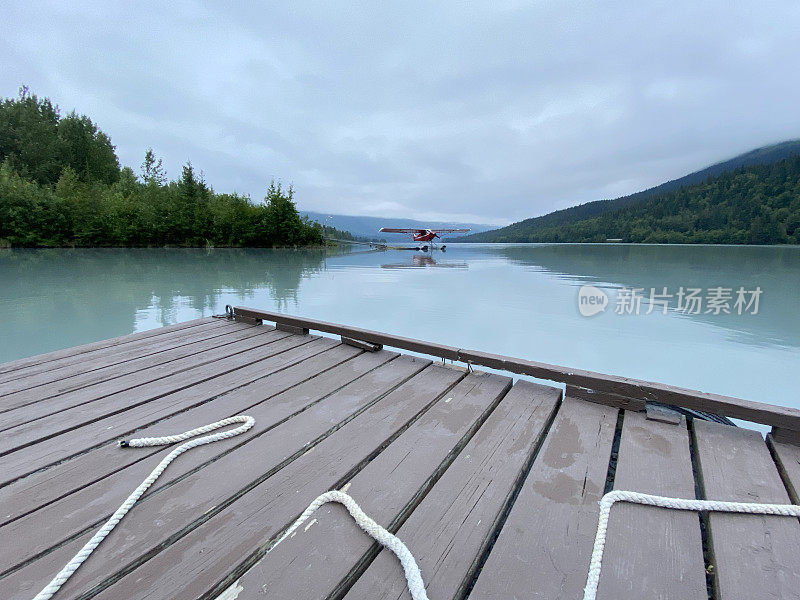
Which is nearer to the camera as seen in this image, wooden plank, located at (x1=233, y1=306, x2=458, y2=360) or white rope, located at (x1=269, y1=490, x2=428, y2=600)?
white rope, located at (x1=269, y1=490, x2=428, y2=600)

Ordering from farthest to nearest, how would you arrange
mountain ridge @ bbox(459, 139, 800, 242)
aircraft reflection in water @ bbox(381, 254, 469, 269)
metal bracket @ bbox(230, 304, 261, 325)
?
mountain ridge @ bbox(459, 139, 800, 242)
aircraft reflection in water @ bbox(381, 254, 469, 269)
metal bracket @ bbox(230, 304, 261, 325)

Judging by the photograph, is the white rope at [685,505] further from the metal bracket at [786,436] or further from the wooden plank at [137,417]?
the wooden plank at [137,417]

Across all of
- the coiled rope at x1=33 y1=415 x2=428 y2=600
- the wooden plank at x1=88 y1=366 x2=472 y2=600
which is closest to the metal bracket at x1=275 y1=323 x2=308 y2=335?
the wooden plank at x1=88 y1=366 x2=472 y2=600

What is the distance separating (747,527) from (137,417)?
186 cm

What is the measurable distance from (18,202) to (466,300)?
21.0 m

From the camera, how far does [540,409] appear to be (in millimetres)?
1388

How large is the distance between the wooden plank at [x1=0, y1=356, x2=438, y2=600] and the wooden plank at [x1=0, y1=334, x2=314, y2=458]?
49 centimetres

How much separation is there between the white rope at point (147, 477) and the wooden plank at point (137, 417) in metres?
0.14

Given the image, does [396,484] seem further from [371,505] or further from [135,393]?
[135,393]

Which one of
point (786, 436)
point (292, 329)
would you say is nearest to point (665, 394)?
point (786, 436)

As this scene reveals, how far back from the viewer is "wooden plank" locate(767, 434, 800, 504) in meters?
0.95

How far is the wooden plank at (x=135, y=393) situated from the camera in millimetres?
1253

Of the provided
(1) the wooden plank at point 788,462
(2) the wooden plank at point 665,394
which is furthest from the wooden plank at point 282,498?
(1) the wooden plank at point 788,462

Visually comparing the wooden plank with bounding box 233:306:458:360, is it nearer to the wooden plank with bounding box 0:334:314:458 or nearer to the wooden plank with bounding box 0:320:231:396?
the wooden plank with bounding box 0:334:314:458
